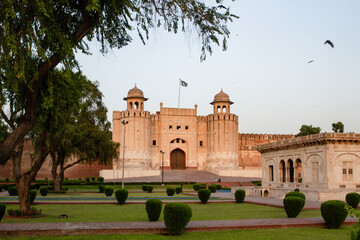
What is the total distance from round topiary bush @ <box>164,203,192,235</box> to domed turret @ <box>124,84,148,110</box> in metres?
37.5

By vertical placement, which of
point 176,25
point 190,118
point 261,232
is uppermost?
point 190,118

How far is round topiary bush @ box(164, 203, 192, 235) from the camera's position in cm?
925

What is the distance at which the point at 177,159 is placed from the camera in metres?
49.4

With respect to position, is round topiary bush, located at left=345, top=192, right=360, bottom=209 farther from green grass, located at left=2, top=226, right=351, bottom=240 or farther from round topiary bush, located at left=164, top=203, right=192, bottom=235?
round topiary bush, located at left=164, top=203, right=192, bottom=235

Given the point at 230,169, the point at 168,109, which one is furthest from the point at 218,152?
the point at 168,109

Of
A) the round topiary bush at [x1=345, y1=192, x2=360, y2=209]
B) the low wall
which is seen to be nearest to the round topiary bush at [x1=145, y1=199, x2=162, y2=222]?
the round topiary bush at [x1=345, y1=192, x2=360, y2=209]

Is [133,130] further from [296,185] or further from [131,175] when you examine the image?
[296,185]

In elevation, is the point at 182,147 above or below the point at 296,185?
above

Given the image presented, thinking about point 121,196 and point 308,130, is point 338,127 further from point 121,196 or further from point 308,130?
point 121,196

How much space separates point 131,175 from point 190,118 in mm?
11006

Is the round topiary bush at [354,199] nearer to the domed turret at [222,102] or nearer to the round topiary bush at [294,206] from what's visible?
the round topiary bush at [294,206]

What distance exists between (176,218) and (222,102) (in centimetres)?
4121

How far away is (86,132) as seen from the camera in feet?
86.6

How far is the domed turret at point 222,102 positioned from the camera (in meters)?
49.8
